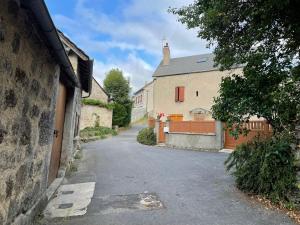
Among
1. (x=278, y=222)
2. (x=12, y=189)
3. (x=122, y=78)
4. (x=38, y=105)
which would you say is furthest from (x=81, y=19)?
(x=122, y=78)

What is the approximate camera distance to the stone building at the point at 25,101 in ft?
9.32

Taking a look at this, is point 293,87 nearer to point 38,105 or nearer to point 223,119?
point 223,119

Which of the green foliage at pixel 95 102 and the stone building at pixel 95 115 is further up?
the green foliage at pixel 95 102

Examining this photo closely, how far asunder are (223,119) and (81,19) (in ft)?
16.6

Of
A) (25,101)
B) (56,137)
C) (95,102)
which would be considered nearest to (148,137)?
(95,102)

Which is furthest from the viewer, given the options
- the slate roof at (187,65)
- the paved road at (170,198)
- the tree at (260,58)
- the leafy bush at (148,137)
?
the slate roof at (187,65)

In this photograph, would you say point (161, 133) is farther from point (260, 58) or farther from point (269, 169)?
point (269, 169)

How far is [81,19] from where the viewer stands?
791 cm

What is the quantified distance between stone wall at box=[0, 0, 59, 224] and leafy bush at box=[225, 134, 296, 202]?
14.5 feet

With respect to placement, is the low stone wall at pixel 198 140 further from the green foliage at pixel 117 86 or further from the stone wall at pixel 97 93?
the green foliage at pixel 117 86

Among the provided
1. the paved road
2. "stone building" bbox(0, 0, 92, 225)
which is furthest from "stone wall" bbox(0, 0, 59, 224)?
the paved road

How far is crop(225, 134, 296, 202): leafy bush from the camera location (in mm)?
Result: 5254

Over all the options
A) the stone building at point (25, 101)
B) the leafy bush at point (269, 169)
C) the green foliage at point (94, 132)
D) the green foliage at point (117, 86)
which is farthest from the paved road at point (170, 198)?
the green foliage at point (117, 86)

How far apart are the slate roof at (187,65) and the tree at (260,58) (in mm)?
21294
